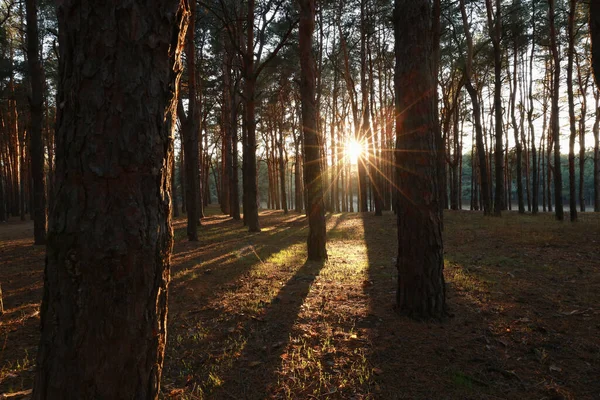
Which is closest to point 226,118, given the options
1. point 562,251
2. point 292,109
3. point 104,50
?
point 292,109

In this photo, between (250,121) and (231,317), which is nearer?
(231,317)

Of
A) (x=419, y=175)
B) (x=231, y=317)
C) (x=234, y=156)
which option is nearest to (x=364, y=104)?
(x=234, y=156)

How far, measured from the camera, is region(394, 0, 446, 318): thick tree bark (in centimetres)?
360

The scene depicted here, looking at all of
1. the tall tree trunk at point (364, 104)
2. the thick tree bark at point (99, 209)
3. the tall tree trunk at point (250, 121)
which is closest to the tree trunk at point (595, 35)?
the thick tree bark at point (99, 209)

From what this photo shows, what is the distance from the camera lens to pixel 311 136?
6816 millimetres

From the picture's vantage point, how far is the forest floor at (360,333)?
2.54 meters

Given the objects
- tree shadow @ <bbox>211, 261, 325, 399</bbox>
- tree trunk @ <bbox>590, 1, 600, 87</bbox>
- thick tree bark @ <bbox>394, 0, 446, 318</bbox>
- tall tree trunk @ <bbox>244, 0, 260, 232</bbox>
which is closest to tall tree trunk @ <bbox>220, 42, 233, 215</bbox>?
tall tree trunk @ <bbox>244, 0, 260, 232</bbox>

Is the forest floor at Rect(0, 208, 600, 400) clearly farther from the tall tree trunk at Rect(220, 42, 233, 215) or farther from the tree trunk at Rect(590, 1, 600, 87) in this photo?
the tall tree trunk at Rect(220, 42, 233, 215)

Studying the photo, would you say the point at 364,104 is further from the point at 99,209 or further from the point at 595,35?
the point at 99,209

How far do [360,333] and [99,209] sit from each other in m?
2.90

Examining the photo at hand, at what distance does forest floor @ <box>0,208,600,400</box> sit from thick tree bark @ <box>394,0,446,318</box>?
384 mm

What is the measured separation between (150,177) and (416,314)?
3352 millimetres

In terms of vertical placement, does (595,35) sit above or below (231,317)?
above

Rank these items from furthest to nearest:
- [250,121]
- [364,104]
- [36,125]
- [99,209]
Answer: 1. [364,104]
2. [250,121]
3. [36,125]
4. [99,209]
